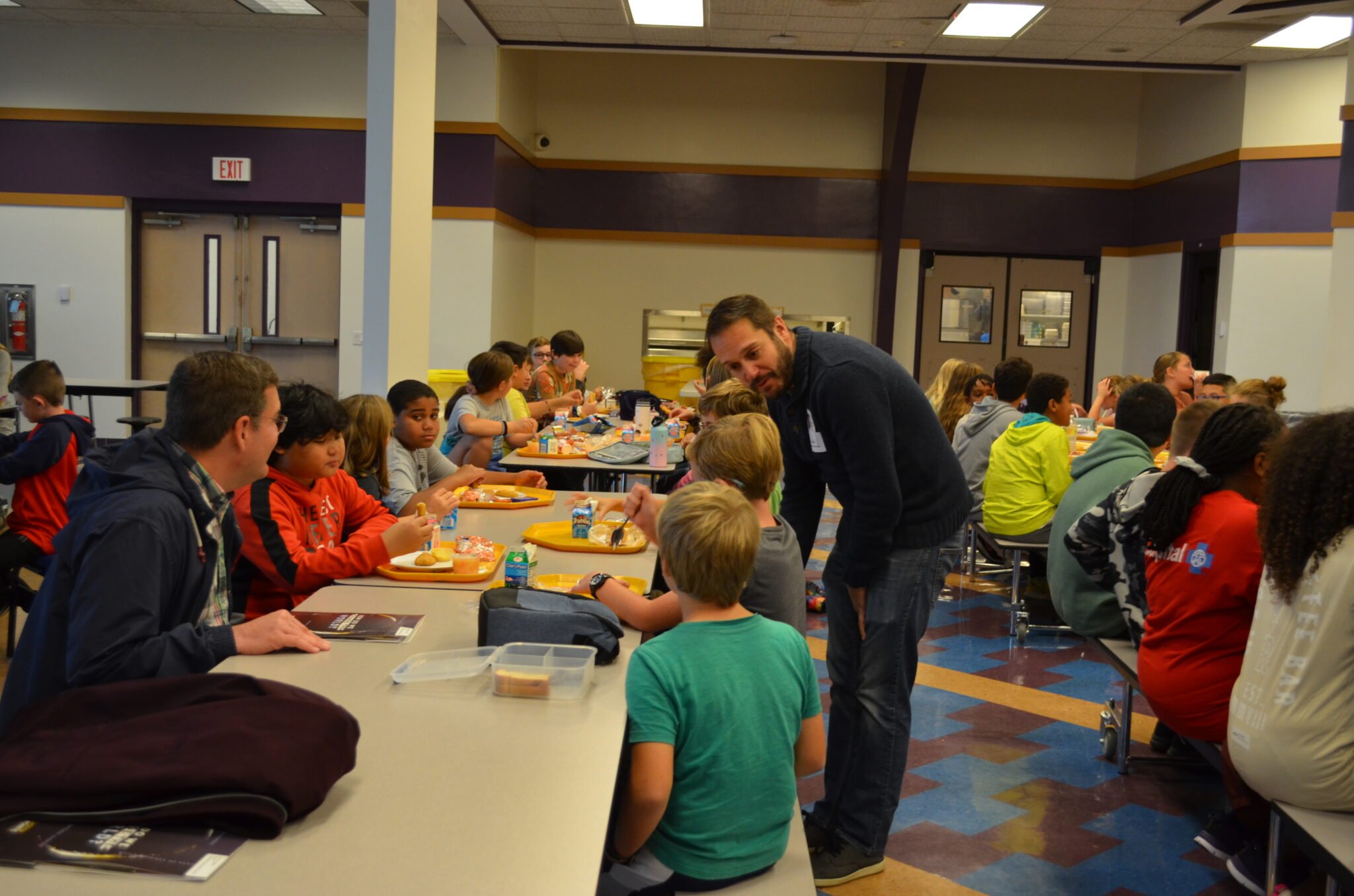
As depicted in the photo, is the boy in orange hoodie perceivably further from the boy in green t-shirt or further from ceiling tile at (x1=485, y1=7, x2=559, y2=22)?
ceiling tile at (x1=485, y1=7, x2=559, y2=22)

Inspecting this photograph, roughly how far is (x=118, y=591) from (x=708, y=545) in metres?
1.04

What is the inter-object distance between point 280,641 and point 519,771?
76 centimetres

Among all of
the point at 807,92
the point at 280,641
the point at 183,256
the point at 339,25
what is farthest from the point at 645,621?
the point at 807,92

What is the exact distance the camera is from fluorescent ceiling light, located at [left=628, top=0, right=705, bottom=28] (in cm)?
891

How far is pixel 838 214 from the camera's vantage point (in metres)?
12.2

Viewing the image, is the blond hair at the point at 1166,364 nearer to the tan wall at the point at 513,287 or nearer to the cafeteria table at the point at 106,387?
the tan wall at the point at 513,287

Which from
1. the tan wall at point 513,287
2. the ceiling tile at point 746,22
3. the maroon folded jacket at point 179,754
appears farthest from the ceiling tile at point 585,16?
the maroon folded jacket at point 179,754

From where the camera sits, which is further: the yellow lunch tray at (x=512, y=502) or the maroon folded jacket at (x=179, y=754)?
the yellow lunch tray at (x=512, y=502)

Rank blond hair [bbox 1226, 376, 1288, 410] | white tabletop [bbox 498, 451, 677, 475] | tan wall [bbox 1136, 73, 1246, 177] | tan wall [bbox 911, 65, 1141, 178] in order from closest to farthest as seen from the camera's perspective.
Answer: blond hair [bbox 1226, 376, 1288, 410] < white tabletop [bbox 498, 451, 677, 475] < tan wall [bbox 1136, 73, 1246, 177] < tan wall [bbox 911, 65, 1141, 178]

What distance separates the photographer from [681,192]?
40.1ft

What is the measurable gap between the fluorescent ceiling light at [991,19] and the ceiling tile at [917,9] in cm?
11

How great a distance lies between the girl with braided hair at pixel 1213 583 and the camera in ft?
9.53

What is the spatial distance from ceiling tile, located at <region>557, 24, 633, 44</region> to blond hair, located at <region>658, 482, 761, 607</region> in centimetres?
833

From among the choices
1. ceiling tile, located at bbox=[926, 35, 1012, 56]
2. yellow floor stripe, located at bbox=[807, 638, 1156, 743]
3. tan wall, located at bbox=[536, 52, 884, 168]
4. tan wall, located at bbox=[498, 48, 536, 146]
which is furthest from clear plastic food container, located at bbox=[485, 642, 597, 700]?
tan wall, located at bbox=[536, 52, 884, 168]
